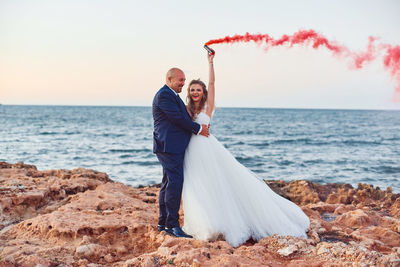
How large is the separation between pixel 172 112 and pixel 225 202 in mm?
1459

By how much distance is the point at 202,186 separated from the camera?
4367 millimetres

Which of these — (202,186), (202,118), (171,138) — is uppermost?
(202,118)

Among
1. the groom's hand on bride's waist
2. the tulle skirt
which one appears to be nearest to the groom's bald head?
the groom's hand on bride's waist

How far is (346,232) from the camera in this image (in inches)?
184

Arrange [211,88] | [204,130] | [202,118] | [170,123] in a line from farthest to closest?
[211,88]
[202,118]
[204,130]
[170,123]

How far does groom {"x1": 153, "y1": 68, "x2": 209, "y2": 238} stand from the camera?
14.0 ft

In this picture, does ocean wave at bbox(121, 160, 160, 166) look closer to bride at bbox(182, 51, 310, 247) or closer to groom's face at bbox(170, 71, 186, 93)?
bride at bbox(182, 51, 310, 247)

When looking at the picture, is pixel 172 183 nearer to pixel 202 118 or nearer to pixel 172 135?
pixel 172 135

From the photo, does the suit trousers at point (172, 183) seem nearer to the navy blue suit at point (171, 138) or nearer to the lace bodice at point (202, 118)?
the navy blue suit at point (171, 138)

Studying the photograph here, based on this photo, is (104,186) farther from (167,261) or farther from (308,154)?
(308,154)

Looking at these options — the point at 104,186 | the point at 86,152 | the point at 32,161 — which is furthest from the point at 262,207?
the point at 86,152

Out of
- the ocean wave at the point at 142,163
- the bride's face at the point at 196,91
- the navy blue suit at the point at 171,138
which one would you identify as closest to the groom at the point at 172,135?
the navy blue suit at the point at 171,138

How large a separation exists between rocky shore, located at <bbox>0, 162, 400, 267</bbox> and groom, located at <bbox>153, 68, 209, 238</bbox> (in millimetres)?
389

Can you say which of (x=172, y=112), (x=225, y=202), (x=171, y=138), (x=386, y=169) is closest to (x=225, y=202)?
(x=225, y=202)
